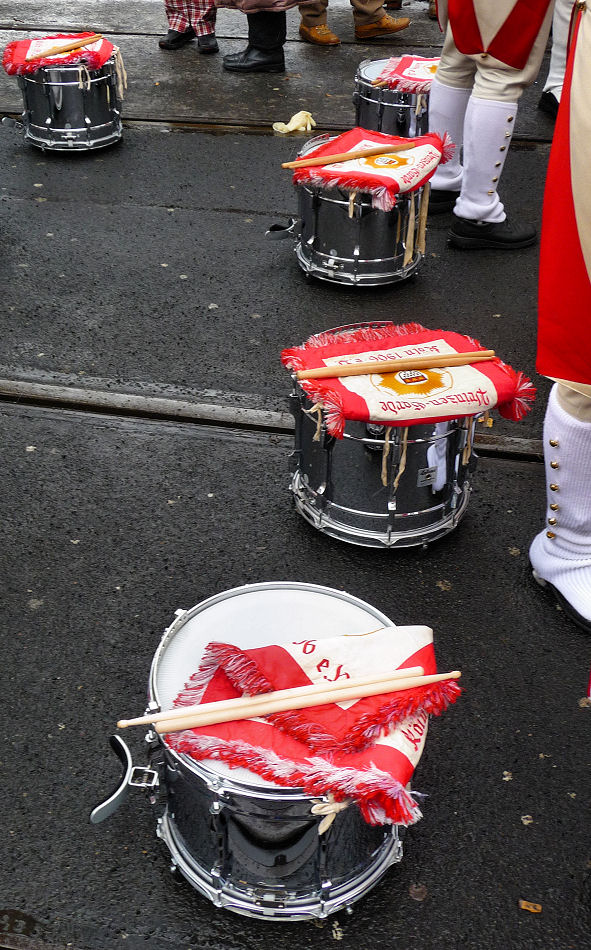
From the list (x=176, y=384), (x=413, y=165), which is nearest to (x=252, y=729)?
(x=176, y=384)

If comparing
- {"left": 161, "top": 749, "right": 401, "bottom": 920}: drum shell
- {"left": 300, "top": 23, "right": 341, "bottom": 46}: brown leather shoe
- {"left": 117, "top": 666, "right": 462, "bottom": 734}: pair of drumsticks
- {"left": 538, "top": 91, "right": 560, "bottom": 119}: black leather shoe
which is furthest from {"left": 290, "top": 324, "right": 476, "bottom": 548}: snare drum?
{"left": 300, "top": 23, "right": 341, "bottom": 46}: brown leather shoe

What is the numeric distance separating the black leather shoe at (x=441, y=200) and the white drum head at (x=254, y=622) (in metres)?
3.07

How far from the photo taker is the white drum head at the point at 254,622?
6.06 feet

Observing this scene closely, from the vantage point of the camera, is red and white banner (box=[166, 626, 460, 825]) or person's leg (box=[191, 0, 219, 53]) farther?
person's leg (box=[191, 0, 219, 53])

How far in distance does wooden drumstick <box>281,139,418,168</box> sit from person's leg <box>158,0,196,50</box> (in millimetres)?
3456

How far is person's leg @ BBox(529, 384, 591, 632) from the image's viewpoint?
2316 millimetres

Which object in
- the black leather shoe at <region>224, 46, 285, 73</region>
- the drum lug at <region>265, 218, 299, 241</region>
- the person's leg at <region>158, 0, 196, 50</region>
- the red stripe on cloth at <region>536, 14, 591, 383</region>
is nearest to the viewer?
the red stripe on cloth at <region>536, 14, 591, 383</region>

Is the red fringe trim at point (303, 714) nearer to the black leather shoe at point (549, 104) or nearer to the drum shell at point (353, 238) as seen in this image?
the drum shell at point (353, 238)

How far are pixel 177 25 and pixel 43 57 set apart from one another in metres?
2.07

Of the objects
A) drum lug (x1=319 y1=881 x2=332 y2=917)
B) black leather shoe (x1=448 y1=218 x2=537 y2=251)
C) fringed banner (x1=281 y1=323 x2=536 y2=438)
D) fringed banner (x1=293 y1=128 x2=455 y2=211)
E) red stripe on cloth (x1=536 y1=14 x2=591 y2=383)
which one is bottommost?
drum lug (x1=319 y1=881 x2=332 y2=917)

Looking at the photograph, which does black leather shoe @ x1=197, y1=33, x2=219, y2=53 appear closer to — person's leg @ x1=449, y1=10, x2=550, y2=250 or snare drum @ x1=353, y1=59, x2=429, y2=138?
snare drum @ x1=353, y1=59, x2=429, y2=138

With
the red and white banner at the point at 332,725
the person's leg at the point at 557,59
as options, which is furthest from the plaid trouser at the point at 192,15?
the red and white banner at the point at 332,725

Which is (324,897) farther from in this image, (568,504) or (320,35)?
(320,35)

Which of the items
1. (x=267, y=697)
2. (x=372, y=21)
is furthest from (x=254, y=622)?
(x=372, y=21)
